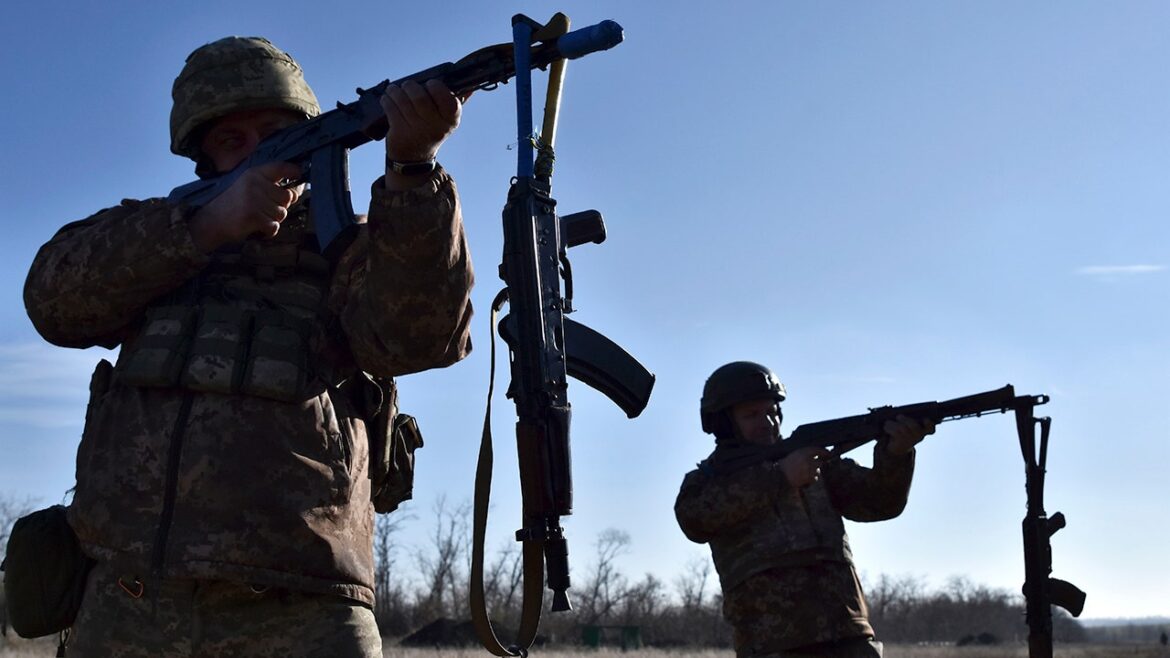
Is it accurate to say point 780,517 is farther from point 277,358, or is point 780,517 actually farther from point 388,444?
point 277,358

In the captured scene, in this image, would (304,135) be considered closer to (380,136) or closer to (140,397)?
(380,136)

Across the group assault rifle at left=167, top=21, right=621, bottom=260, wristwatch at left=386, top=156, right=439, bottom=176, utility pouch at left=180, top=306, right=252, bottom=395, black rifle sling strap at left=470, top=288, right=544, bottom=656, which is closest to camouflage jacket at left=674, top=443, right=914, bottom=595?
black rifle sling strap at left=470, top=288, right=544, bottom=656

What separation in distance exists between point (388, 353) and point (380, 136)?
0.73 meters

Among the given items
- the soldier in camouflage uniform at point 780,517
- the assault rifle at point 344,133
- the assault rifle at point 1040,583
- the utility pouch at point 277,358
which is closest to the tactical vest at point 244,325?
the utility pouch at point 277,358

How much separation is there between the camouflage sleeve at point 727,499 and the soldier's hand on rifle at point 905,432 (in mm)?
1072

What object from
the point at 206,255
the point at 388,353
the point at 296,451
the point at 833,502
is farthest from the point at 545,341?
the point at 833,502

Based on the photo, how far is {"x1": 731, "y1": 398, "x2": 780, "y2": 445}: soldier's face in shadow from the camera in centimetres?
888

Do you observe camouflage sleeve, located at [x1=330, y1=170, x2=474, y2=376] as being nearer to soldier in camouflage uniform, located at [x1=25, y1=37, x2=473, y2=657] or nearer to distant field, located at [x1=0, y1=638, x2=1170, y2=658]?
soldier in camouflage uniform, located at [x1=25, y1=37, x2=473, y2=657]

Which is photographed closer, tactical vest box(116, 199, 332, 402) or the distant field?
tactical vest box(116, 199, 332, 402)

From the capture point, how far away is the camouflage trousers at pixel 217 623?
3350mm

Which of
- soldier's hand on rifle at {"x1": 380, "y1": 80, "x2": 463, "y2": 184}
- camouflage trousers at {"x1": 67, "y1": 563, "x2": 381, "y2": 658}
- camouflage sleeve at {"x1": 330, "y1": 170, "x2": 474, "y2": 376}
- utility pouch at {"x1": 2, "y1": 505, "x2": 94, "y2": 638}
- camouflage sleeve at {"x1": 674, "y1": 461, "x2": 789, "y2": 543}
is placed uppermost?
soldier's hand on rifle at {"x1": 380, "y1": 80, "x2": 463, "y2": 184}

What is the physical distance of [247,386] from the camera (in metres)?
3.50

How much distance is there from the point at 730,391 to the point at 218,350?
570 centimetres

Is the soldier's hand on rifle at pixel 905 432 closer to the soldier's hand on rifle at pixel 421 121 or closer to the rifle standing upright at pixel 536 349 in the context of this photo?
the rifle standing upright at pixel 536 349
